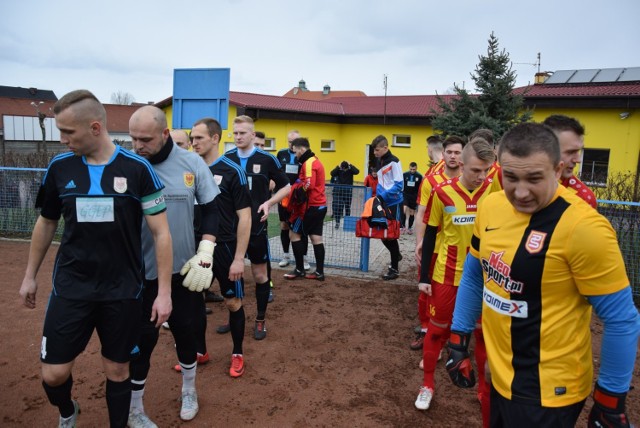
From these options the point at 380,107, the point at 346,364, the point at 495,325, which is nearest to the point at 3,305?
the point at 346,364

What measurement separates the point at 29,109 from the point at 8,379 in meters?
47.7

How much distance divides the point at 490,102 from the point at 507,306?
1294cm

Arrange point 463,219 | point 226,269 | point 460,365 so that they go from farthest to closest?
1. point 226,269
2. point 463,219
3. point 460,365

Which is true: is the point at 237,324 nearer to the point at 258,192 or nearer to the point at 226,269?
the point at 226,269

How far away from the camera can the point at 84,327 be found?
2.70m

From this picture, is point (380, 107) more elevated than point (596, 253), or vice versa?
point (380, 107)

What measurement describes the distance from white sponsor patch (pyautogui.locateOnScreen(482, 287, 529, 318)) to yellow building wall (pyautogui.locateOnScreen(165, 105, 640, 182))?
18268mm

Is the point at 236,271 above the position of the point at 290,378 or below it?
above

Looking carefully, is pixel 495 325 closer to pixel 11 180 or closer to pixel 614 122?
pixel 11 180

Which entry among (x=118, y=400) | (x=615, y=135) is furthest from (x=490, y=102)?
(x=118, y=400)

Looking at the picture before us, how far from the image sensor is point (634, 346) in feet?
5.98

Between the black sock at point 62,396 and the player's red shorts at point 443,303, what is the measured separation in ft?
8.58

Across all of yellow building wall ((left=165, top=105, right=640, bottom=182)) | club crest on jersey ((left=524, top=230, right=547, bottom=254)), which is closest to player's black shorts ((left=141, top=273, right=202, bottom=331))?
club crest on jersey ((left=524, top=230, right=547, bottom=254))

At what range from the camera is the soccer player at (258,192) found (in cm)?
489
